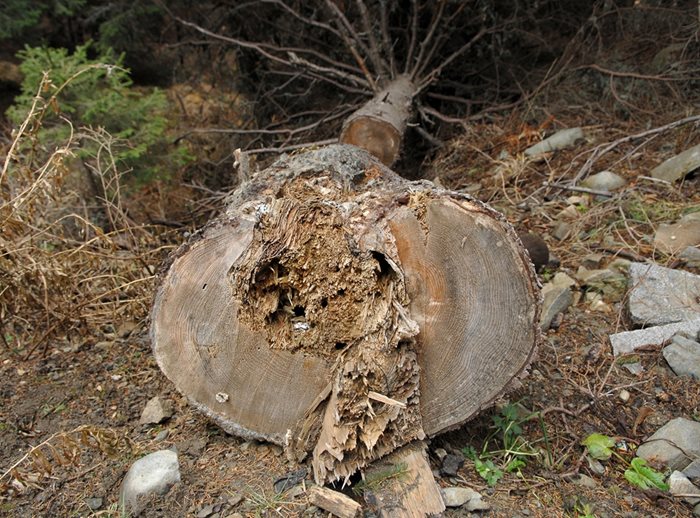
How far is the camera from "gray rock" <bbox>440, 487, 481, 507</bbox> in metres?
1.70

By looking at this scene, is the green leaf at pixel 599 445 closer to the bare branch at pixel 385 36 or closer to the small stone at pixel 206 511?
the small stone at pixel 206 511

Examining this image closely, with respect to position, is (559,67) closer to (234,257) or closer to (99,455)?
(234,257)

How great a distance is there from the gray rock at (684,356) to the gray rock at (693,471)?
0.50 m

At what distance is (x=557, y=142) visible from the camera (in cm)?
403

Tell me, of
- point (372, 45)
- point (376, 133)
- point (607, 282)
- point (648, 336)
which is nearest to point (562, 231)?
point (607, 282)

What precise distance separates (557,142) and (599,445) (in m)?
2.66

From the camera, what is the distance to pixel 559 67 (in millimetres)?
4742

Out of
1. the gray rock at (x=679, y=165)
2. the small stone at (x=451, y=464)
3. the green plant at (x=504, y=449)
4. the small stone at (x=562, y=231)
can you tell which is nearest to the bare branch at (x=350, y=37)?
the small stone at (x=562, y=231)

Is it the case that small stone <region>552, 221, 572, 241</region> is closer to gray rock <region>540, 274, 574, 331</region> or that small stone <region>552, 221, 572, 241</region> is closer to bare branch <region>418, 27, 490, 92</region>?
gray rock <region>540, 274, 574, 331</region>

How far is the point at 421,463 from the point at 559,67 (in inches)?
160

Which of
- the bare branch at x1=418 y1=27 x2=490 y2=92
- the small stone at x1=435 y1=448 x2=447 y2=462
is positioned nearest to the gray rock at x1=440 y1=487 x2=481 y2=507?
the small stone at x1=435 y1=448 x2=447 y2=462

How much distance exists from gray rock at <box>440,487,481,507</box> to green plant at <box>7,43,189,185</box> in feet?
8.67

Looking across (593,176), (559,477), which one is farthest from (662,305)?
(593,176)

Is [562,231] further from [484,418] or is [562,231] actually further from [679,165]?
[484,418]
